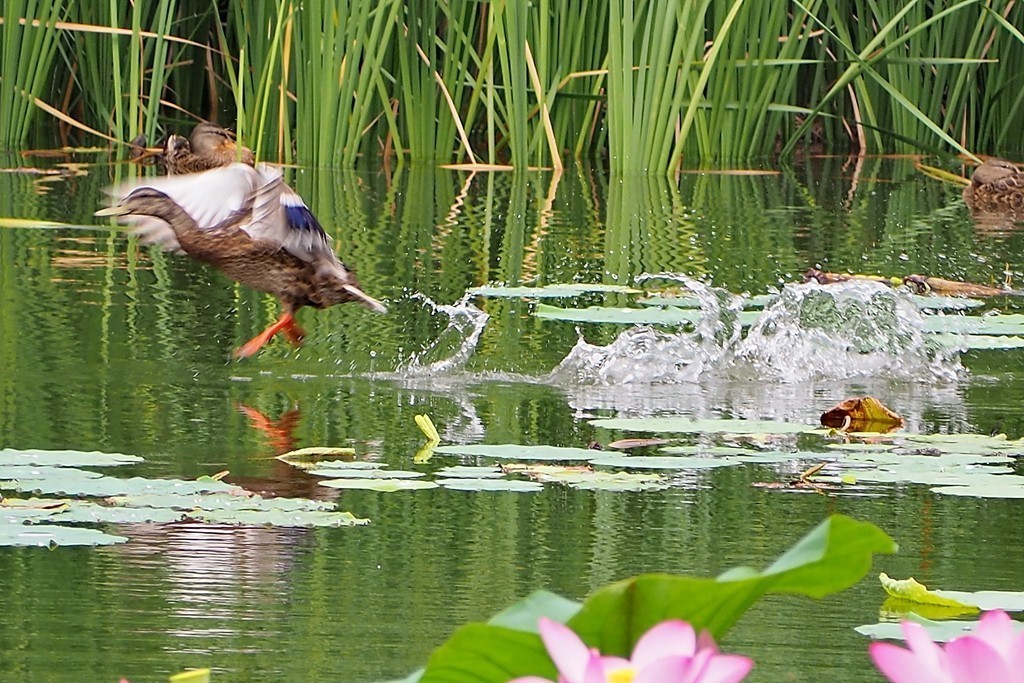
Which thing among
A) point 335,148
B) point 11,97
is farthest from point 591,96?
point 11,97

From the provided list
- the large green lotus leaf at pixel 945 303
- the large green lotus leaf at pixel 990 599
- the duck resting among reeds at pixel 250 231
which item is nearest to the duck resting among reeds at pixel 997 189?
the large green lotus leaf at pixel 945 303

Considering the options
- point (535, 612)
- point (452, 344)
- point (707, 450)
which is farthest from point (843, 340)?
point (535, 612)

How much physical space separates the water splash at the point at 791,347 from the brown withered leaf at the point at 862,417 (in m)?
0.81

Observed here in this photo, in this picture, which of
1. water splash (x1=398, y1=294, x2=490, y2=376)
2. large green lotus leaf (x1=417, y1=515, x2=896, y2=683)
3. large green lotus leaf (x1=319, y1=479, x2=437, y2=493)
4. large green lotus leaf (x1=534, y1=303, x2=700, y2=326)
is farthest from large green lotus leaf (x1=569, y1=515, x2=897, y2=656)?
large green lotus leaf (x1=534, y1=303, x2=700, y2=326)

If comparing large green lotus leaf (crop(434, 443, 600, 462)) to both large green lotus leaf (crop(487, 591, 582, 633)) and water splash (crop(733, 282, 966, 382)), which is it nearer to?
water splash (crop(733, 282, 966, 382))

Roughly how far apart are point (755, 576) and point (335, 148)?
985cm

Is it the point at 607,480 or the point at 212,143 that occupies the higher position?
the point at 212,143

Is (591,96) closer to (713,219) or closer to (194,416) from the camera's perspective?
(713,219)

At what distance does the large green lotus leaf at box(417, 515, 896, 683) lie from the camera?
105cm

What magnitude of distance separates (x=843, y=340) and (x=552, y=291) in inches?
50.4

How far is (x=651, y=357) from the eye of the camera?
5.08 m

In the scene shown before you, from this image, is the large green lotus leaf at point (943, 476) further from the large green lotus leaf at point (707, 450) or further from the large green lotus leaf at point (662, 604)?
the large green lotus leaf at point (662, 604)

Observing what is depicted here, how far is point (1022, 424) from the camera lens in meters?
4.36

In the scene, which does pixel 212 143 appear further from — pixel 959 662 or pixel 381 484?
pixel 959 662
